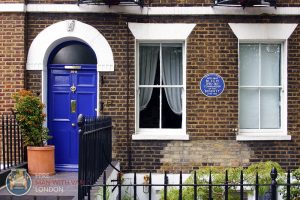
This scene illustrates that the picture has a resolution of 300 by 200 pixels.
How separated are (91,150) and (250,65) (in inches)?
197

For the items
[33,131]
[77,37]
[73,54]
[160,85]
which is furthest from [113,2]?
[33,131]

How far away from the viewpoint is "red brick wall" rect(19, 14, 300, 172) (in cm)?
1047

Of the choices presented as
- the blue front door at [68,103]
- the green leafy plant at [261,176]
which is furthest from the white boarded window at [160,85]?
the green leafy plant at [261,176]

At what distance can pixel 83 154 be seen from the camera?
6.14 meters

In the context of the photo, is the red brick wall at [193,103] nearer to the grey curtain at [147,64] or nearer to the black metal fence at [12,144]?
the grey curtain at [147,64]

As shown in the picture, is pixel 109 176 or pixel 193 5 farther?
pixel 193 5

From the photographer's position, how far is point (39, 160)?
966cm

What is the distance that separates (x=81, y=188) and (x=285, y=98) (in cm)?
590

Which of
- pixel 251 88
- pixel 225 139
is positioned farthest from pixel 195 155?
pixel 251 88

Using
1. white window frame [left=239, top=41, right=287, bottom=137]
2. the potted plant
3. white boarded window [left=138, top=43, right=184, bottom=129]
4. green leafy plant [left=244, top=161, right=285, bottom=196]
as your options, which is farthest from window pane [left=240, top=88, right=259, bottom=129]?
the potted plant

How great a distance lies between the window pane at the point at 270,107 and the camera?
10.8 metres

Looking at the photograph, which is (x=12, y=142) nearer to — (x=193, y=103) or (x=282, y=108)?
(x=193, y=103)

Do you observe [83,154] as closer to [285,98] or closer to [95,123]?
[95,123]

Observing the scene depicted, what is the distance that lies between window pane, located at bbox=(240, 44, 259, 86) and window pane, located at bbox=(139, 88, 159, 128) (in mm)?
1817
